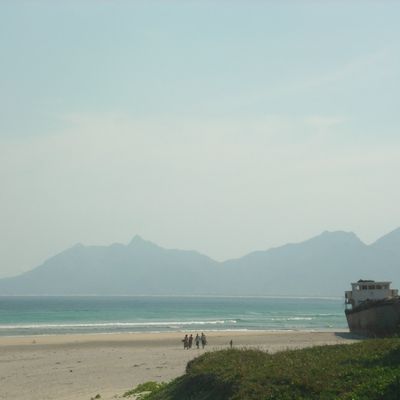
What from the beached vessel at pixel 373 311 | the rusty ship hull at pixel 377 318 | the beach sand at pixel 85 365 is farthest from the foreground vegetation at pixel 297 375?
the rusty ship hull at pixel 377 318

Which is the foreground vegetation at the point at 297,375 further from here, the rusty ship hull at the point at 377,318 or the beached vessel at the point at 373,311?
the rusty ship hull at the point at 377,318

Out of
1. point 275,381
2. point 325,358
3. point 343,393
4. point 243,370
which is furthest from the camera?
point 325,358

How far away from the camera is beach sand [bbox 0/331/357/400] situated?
29342 millimetres

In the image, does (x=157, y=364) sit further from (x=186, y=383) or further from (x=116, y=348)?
(x=186, y=383)

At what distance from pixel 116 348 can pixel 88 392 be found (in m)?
26.4

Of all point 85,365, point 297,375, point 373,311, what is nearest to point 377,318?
point 373,311

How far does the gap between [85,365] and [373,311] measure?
26617 millimetres

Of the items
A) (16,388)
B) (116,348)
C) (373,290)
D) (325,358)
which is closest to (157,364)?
(16,388)

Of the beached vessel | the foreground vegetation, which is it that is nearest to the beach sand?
the foreground vegetation

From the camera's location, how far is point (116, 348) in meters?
53.8

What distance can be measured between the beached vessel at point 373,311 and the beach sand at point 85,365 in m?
11.0

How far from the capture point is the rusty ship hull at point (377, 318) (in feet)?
162

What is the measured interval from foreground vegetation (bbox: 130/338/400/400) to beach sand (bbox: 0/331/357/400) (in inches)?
306

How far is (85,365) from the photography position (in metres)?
40.1
